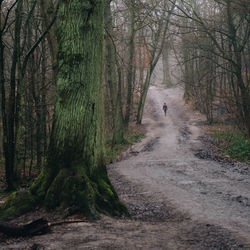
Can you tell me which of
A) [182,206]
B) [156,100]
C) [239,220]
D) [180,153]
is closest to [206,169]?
[180,153]

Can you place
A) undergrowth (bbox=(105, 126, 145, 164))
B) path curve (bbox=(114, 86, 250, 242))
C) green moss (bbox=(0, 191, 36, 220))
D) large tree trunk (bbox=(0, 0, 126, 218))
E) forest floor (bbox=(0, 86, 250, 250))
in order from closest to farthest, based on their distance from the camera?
forest floor (bbox=(0, 86, 250, 250)), green moss (bbox=(0, 191, 36, 220)), large tree trunk (bbox=(0, 0, 126, 218)), path curve (bbox=(114, 86, 250, 242)), undergrowth (bbox=(105, 126, 145, 164))

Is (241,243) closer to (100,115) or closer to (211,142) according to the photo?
(100,115)

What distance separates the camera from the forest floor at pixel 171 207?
12.9 ft

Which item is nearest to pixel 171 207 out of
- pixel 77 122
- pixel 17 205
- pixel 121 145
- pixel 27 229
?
pixel 77 122

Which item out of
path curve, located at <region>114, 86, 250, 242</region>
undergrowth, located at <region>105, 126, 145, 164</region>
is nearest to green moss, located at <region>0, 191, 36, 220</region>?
path curve, located at <region>114, 86, 250, 242</region>

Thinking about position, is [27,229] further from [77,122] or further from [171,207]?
[171,207]

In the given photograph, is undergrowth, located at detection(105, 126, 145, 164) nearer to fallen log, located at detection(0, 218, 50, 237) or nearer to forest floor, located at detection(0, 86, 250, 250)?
forest floor, located at detection(0, 86, 250, 250)

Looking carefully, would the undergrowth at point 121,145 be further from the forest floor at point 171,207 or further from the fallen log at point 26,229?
the fallen log at point 26,229

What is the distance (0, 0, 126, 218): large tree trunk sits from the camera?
5305mm

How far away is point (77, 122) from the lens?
5453 mm

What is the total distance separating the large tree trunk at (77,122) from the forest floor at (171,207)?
50cm

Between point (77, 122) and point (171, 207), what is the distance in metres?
3.07

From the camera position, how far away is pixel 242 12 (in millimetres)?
13883

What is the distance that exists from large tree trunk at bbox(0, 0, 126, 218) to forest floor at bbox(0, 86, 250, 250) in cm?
50
